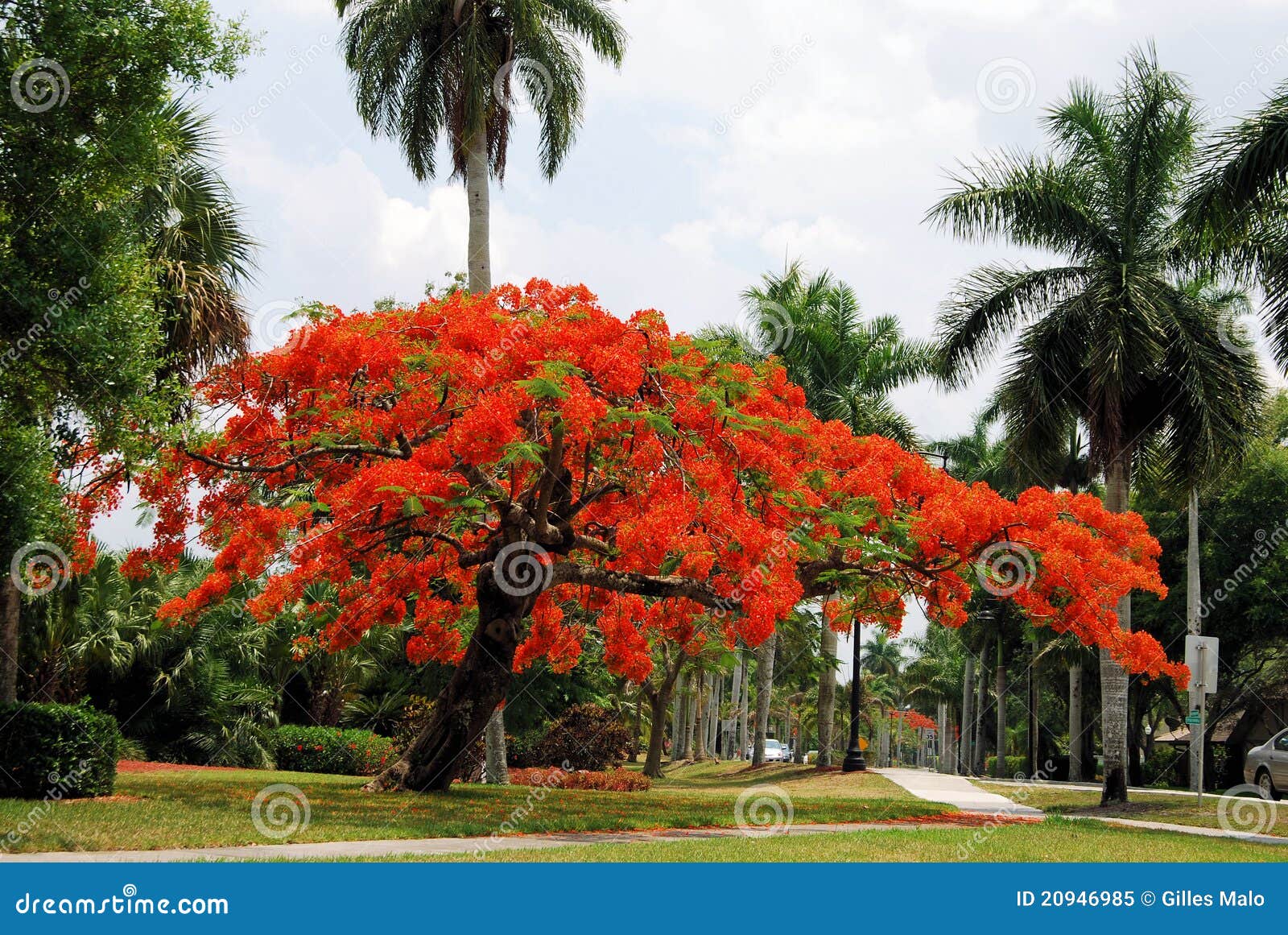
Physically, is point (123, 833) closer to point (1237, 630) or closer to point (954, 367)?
point (954, 367)

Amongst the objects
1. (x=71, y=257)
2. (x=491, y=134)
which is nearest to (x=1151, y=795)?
(x=491, y=134)

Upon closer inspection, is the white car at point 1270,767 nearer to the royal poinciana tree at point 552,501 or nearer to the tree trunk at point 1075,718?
the royal poinciana tree at point 552,501

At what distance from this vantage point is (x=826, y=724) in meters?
30.1

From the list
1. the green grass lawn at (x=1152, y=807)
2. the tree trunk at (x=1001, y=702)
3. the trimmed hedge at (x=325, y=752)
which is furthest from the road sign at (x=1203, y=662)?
the tree trunk at (x=1001, y=702)

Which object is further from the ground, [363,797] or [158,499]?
[158,499]

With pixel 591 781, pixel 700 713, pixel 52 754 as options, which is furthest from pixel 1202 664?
pixel 700 713

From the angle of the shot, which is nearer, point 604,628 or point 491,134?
point 604,628

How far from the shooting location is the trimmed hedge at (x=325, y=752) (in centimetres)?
2177

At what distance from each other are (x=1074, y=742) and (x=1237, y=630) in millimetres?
8923

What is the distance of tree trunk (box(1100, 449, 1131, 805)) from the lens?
19.5 m

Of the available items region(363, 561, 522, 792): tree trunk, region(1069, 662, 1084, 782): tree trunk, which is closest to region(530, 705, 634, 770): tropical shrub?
region(363, 561, 522, 792): tree trunk

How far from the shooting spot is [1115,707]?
19.7 meters

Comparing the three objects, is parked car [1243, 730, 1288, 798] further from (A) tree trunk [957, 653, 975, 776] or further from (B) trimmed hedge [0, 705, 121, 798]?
(A) tree trunk [957, 653, 975, 776]

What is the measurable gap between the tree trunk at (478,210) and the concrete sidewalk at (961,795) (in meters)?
12.4
